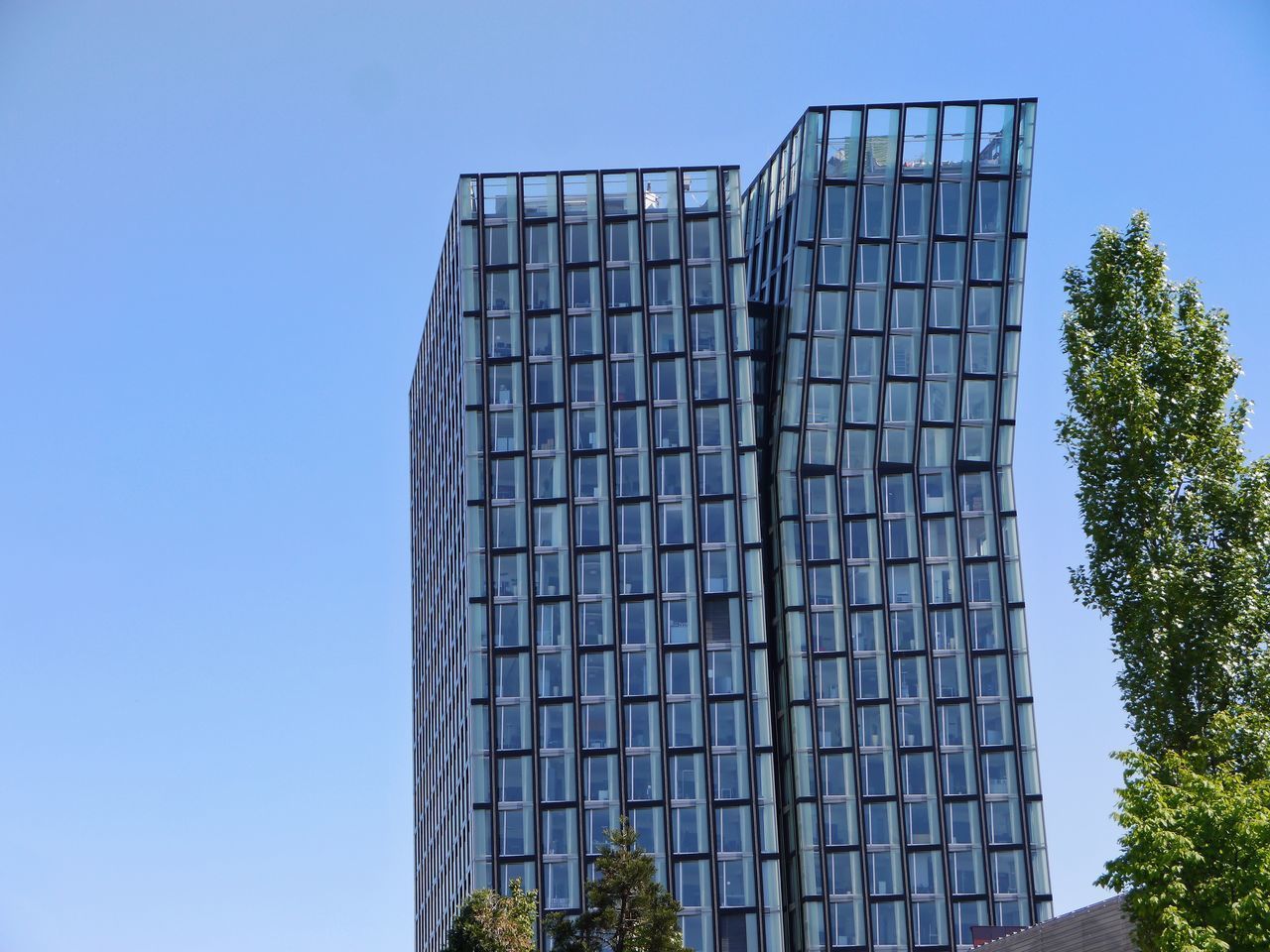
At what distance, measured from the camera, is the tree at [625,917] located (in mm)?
61438

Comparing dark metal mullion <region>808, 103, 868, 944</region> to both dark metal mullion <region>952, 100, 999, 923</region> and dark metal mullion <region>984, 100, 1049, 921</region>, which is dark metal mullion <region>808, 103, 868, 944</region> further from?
dark metal mullion <region>984, 100, 1049, 921</region>

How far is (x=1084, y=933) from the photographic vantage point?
4941cm

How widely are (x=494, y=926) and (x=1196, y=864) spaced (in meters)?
30.2

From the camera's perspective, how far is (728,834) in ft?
315

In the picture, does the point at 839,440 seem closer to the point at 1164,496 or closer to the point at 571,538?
the point at 571,538

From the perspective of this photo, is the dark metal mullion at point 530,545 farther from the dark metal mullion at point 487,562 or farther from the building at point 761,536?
the dark metal mullion at point 487,562

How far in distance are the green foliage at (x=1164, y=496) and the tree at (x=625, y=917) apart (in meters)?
21.1

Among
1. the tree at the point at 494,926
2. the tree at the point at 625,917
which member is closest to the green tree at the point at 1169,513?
the tree at the point at 625,917

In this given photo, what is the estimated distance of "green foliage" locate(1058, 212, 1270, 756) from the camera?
4484 centimetres

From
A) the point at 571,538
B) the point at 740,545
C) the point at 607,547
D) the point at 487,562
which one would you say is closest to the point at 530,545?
the point at 571,538

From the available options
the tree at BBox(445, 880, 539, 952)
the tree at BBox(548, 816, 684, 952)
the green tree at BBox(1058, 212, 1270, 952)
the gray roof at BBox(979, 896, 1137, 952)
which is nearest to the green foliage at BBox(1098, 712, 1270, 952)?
the green tree at BBox(1058, 212, 1270, 952)

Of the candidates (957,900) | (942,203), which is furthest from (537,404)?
(957,900)

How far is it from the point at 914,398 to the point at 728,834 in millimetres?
24740

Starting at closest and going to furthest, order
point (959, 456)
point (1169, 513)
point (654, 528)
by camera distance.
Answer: point (1169, 513) < point (654, 528) < point (959, 456)
